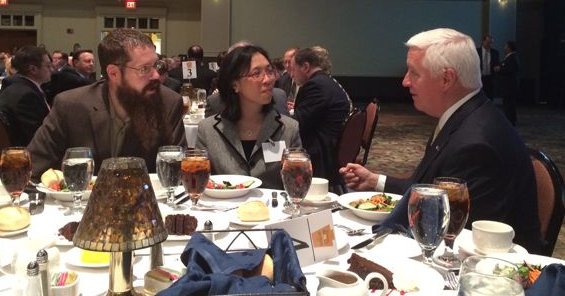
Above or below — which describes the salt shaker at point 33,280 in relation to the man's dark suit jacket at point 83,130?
below

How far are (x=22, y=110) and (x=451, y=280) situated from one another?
178 inches

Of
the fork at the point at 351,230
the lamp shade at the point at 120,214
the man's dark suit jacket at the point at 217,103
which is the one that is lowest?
the fork at the point at 351,230

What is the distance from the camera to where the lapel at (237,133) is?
2662 mm

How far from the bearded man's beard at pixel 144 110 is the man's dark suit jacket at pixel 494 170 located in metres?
1.32

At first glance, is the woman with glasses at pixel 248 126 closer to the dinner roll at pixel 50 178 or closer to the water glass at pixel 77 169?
the dinner roll at pixel 50 178

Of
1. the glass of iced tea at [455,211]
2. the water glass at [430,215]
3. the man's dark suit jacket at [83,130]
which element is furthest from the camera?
the man's dark suit jacket at [83,130]

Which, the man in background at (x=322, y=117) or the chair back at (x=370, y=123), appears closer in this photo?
the man in background at (x=322, y=117)

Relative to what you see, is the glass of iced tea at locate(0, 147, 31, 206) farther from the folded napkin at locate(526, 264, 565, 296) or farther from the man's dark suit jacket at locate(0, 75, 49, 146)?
the man's dark suit jacket at locate(0, 75, 49, 146)

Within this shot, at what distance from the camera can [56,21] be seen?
56.6 feet

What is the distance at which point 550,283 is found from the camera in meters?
0.96

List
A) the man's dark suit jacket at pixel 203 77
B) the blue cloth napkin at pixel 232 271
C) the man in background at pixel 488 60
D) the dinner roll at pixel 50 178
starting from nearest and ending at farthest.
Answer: the blue cloth napkin at pixel 232 271
the dinner roll at pixel 50 178
the man's dark suit jacket at pixel 203 77
the man in background at pixel 488 60

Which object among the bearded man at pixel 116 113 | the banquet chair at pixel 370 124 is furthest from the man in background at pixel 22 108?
the banquet chair at pixel 370 124

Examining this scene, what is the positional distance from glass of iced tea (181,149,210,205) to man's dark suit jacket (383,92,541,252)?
0.80 metres

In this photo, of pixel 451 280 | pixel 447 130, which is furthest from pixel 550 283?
pixel 447 130
